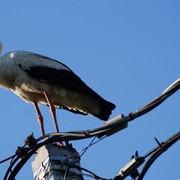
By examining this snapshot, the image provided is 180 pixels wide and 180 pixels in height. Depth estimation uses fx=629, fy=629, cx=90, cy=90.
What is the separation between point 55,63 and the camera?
9.97 meters

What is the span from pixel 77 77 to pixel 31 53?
0.92 meters

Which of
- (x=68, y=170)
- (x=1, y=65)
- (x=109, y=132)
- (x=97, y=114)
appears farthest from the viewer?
(x=1, y=65)

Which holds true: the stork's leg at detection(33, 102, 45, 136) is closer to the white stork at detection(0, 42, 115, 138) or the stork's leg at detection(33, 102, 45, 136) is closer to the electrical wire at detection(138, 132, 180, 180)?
the white stork at detection(0, 42, 115, 138)

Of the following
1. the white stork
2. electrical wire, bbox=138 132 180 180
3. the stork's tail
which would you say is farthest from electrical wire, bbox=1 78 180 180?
the white stork

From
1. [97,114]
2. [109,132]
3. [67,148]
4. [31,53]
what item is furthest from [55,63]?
[109,132]

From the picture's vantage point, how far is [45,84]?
374 inches

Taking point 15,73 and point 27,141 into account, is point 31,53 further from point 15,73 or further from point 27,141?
point 27,141

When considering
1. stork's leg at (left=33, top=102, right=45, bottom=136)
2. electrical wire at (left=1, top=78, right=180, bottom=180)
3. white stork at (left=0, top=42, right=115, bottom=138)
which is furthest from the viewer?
white stork at (left=0, top=42, right=115, bottom=138)

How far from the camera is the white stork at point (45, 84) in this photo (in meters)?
9.41

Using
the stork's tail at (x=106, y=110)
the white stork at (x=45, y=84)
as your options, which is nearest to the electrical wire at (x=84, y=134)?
the stork's tail at (x=106, y=110)

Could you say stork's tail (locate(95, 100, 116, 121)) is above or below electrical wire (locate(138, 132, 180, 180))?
above

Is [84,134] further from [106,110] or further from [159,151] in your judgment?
[106,110]

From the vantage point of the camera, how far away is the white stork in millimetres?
9406

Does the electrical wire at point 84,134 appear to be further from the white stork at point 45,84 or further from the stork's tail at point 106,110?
the white stork at point 45,84
